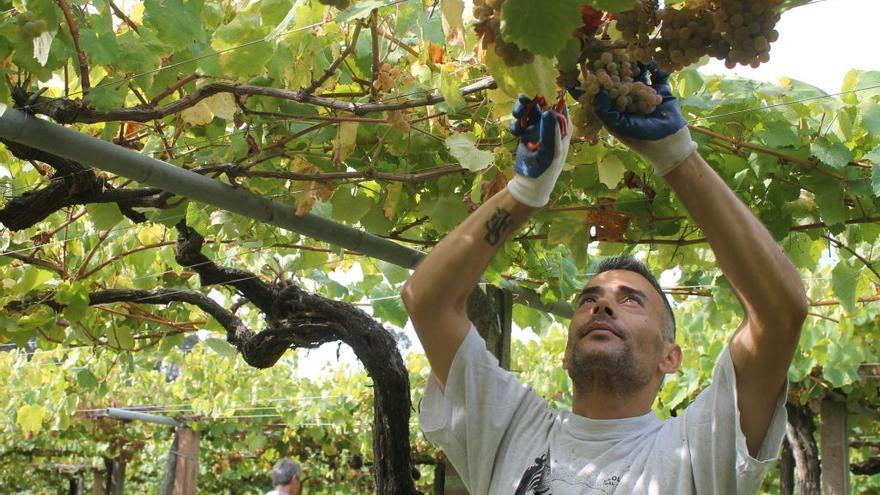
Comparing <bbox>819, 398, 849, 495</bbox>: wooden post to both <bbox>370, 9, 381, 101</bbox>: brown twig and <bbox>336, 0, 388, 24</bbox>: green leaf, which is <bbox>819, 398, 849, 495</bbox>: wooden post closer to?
<bbox>370, 9, 381, 101</bbox>: brown twig

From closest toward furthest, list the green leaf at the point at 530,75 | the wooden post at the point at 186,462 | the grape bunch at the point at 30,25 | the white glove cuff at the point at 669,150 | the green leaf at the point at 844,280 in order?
the green leaf at the point at 530,75
the white glove cuff at the point at 669,150
the grape bunch at the point at 30,25
the green leaf at the point at 844,280
the wooden post at the point at 186,462

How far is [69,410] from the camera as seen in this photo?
26.5 feet

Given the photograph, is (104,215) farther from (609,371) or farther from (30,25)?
(609,371)

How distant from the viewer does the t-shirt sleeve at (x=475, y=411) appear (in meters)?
2.08

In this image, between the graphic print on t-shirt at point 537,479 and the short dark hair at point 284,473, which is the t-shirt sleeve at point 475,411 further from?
the short dark hair at point 284,473

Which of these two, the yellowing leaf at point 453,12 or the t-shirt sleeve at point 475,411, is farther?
the t-shirt sleeve at point 475,411

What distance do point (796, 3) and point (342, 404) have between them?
393 inches

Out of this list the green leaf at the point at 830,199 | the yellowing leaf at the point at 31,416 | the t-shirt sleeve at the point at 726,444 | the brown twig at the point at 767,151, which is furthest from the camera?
the yellowing leaf at the point at 31,416

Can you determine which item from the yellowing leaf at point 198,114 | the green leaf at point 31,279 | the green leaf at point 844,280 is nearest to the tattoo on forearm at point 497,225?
the yellowing leaf at point 198,114

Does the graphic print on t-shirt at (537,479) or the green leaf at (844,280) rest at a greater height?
the green leaf at (844,280)

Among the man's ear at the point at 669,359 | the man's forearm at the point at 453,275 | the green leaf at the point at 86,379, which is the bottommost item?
the man's ear at the point at 669,359

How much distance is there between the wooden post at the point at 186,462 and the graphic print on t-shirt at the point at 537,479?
8896 mm

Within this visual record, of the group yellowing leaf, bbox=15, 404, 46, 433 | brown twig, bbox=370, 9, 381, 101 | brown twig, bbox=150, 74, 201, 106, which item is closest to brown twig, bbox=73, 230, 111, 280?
brown twig, bbox=150, 74, 201, 106

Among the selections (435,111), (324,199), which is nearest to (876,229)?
(435,111)
